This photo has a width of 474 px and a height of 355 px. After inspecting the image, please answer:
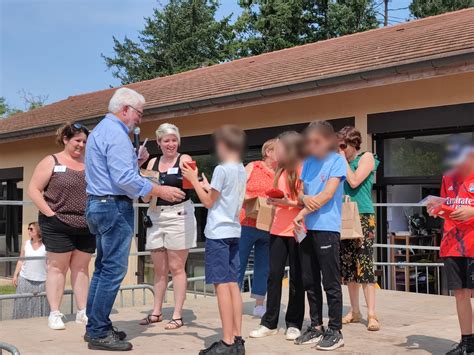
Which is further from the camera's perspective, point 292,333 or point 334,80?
point 334,80

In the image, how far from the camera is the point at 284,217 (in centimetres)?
455

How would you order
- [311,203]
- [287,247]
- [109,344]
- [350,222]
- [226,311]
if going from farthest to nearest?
[350,222], [287,247], [311,203], [109,344], [226,311]

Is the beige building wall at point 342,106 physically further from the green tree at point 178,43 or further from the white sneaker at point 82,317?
the green tree at point 178,43

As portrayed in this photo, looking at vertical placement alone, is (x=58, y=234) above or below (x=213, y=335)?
above

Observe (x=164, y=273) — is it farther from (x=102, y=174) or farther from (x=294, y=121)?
(x=294, y=121)

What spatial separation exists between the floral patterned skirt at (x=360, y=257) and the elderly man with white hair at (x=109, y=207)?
5.40 feet

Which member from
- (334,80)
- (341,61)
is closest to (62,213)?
(334,80)

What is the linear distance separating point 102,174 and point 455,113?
508 centimetres

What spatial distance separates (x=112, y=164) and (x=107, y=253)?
0.63m

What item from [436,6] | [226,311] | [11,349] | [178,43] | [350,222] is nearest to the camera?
[11,349]

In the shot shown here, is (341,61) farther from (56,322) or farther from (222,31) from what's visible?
(222,31)

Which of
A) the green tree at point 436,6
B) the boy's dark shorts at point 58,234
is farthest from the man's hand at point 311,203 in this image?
the green tree at point 436,6

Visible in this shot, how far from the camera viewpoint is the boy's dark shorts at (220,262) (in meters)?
3.93

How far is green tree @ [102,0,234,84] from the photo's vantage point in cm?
3105
